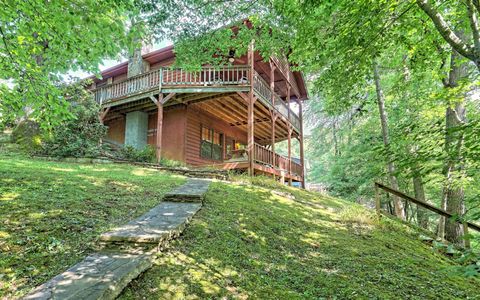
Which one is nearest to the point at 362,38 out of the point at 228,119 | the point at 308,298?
the point at 308,298

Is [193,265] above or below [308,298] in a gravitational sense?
above

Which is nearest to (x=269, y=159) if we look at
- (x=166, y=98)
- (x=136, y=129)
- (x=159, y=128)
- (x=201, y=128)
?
(x=201, y=128)

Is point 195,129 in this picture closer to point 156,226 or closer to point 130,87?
point 130,87

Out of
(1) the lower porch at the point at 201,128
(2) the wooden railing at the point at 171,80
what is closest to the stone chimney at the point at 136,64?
(2) the wooden railing at the point at 171,80

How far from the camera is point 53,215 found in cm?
351

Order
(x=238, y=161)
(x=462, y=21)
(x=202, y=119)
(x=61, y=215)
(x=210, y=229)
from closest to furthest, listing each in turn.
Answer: (x=61, y=215), (x=210, y=229), (x=462, y=21), (x=238, y=161), (x=202, y=119)

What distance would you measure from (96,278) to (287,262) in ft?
7.73

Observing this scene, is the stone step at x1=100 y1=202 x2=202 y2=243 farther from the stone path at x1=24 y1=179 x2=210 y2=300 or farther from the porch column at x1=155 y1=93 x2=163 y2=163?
the porch column at x1=155 y1=93 x2=163 y2=163

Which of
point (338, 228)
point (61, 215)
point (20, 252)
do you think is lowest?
point (338, 228)

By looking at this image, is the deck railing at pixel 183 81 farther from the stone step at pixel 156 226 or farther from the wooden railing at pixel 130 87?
the stone step at pixel 156 226

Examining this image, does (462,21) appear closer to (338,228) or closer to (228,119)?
(338,228)

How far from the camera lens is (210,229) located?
12.8 ft

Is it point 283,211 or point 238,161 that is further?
point 238,161

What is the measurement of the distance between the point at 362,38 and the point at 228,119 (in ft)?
41.8
